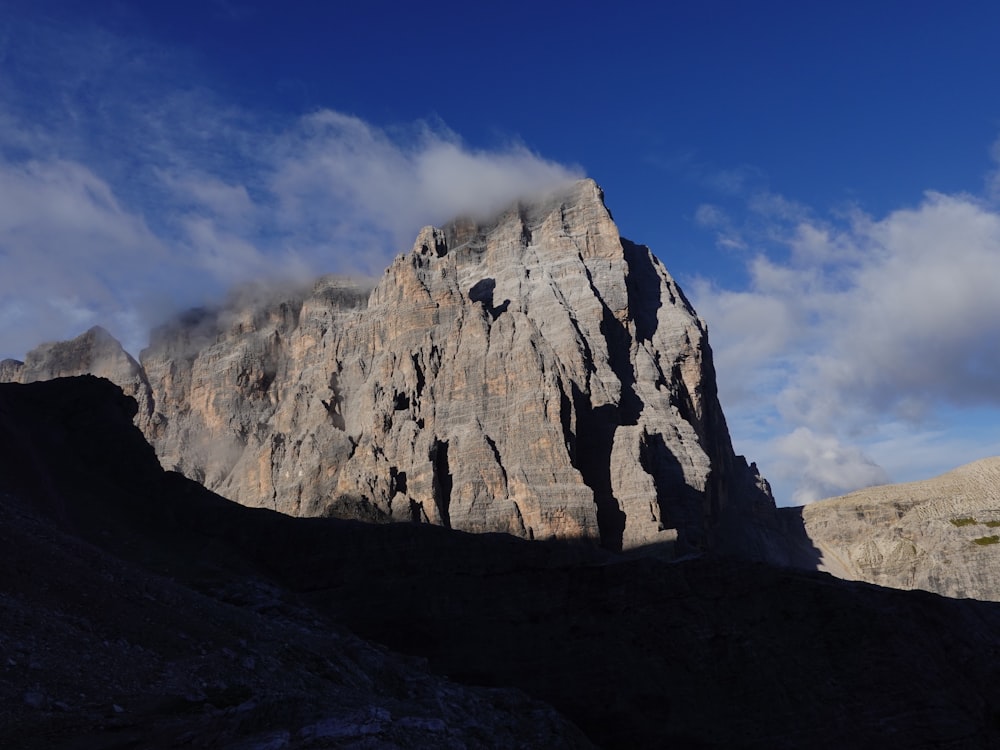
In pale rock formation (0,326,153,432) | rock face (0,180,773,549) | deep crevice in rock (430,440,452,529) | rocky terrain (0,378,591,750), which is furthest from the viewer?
pale rock formation (0,326,153,432)

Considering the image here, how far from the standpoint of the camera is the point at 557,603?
6525 cm

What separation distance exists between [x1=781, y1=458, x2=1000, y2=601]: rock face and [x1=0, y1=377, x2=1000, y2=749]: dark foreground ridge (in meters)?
62.2

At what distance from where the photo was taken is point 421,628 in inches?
2539

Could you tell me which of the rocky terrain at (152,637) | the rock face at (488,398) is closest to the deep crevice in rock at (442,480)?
the rock face at (488,398)

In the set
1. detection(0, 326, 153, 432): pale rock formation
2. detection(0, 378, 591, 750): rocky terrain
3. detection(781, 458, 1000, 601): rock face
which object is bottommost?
detection(0, 378, 591, 750): rocky terrain

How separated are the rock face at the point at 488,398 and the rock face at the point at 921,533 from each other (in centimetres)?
1197

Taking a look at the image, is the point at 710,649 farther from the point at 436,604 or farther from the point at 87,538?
the point at 87,538

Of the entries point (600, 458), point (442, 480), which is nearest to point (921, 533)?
point (600, 458)

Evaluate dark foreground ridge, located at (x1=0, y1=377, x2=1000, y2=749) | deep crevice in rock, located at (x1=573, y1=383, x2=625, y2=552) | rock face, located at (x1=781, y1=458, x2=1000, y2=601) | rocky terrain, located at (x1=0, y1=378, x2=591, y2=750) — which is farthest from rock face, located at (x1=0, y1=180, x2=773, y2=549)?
rocky terrain, located at (x1=0, y1=378, x2=591, y2=750)

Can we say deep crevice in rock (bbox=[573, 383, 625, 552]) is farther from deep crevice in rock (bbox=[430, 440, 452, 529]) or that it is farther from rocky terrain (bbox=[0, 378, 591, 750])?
rocky terrain (bbox=[0, 378, 591, 750])

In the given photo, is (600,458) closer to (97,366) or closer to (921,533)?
(921,533)

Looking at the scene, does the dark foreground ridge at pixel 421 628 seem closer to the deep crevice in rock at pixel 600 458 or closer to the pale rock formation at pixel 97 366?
the deep crevice in rock at pixel 600 458

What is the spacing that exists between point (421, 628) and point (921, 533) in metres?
98.1

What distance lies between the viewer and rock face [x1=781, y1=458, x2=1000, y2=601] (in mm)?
124688
